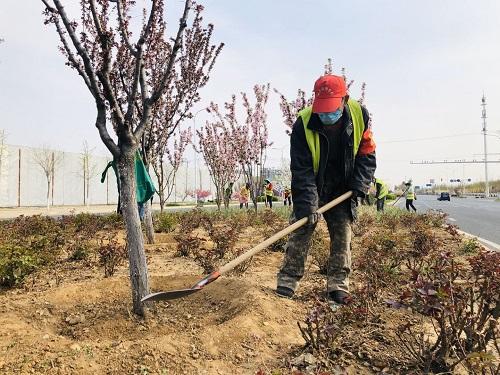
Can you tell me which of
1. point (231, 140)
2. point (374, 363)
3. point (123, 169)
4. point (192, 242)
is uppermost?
point (231, 140)

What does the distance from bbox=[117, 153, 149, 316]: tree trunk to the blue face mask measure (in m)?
1.54

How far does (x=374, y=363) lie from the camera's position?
234 cm

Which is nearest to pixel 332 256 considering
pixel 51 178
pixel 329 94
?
pixel 329 94

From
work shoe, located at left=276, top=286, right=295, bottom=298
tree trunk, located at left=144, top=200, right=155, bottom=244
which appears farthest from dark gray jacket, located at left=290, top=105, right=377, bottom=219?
tree trunk, located at left=144, top=200, right=155, bottom=244

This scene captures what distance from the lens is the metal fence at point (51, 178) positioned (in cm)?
2666

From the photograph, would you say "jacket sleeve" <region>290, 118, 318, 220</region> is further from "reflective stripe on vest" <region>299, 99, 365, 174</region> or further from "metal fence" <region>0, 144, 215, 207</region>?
"metal fence" <region>0, 144, 215, 207</region>

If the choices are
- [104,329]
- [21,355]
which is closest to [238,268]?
[104,329]

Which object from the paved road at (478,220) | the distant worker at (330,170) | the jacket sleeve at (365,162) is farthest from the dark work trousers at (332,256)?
the paved road at (478,220)

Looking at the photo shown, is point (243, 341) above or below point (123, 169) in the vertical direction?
below

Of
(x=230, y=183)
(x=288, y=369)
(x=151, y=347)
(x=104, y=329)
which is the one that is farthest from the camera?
(x=230, y=183)

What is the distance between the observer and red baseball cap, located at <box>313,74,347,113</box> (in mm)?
3330

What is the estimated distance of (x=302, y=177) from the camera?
3.53 m

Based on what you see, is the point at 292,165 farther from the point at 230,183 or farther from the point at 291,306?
the point at 230,183

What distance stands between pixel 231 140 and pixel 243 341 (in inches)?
450
